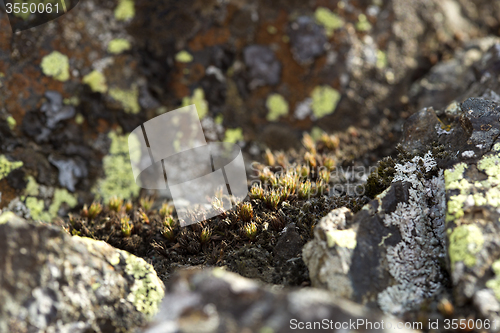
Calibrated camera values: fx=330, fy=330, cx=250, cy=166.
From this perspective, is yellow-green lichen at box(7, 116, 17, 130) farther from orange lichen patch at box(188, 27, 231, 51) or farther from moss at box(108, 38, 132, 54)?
orange lichen patch at box(188, 27, 231, 51)

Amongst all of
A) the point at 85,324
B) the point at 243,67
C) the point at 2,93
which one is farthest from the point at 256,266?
the point at 2,93

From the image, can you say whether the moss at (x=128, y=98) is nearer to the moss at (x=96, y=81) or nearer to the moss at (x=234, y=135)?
the moss at (x=96, y=81)

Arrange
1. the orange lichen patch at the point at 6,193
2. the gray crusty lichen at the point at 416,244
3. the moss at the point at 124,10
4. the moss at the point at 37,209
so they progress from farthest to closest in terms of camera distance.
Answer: the moss at the point at 124,10
the moss at the point at 37,209
the orange lichen patch at the point at 6,193
the gray crusty lichen at the point at 416,244

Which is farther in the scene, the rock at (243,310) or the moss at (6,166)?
the moss at (6,166)

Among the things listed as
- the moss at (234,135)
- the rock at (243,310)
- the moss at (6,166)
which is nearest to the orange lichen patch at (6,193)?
the moss at (6,166)

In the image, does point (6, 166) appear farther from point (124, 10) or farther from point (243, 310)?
point (243, 310)

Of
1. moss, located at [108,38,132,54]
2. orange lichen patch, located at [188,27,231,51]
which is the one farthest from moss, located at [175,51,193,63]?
moss, located at [108,38,132,54]

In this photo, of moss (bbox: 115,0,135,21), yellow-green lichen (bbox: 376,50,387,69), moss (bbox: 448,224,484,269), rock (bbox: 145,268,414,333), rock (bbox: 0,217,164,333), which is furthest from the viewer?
yellow-green lichen (bbox: 376,50,387,69)
